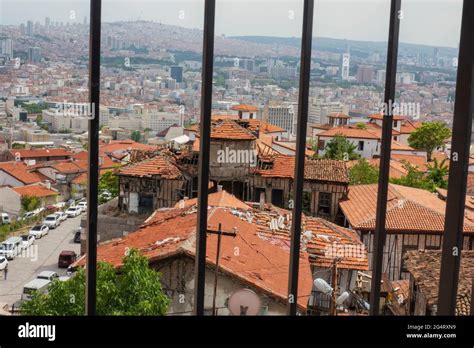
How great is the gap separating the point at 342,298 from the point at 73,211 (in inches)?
68.2

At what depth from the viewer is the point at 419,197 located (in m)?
3.81

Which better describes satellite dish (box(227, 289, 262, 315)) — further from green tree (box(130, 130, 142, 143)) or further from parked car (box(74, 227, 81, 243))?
green tree (box(130, 130, 142, 143))

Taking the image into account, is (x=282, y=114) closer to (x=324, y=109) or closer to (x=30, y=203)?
(x=324, y=109)

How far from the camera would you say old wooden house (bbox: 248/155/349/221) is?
3.42 m

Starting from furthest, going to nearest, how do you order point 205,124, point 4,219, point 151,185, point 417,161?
point 151,185 < point 417,161 < point 4,219 < point 205,124

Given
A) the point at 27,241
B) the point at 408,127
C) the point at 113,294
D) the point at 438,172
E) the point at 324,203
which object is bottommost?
the point at 113,294

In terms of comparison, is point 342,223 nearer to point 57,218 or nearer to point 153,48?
point 153,48

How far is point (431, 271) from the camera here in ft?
12.6

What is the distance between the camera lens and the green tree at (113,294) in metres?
2.47

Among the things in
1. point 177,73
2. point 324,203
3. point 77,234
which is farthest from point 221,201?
point 77,234

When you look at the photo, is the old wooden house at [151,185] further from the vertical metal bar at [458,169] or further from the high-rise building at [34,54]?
the vertical metal bar at [458,169]

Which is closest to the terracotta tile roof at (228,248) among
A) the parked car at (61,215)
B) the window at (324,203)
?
the window at (324,203)

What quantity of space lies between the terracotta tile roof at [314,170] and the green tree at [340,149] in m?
0.07
